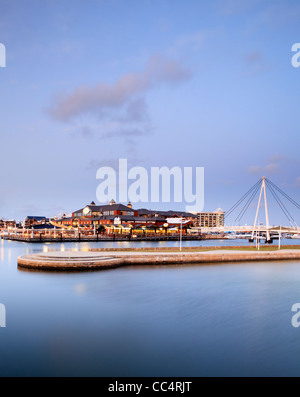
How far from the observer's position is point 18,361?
13.2 meters

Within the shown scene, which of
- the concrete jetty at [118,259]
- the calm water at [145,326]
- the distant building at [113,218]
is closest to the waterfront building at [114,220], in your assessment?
the distant building at [113,218]

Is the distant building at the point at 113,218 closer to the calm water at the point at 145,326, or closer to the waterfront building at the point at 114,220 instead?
the waterfront building at the point at 114,220

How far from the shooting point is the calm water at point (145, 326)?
1304cm

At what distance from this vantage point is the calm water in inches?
513

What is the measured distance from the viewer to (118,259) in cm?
3672

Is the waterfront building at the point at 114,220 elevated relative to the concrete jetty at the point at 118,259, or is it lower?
elevated

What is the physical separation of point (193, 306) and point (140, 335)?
7.18m

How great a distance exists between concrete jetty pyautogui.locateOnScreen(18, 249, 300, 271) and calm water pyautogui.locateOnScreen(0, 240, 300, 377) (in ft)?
5.88

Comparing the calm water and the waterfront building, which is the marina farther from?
the waterfront building

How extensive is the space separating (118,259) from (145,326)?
63.3 feet

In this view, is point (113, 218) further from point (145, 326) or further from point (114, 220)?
point (145, 326)

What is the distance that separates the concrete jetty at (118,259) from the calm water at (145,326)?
179cm

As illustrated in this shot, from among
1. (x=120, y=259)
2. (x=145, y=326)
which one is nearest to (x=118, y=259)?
(x=120, y=259)
